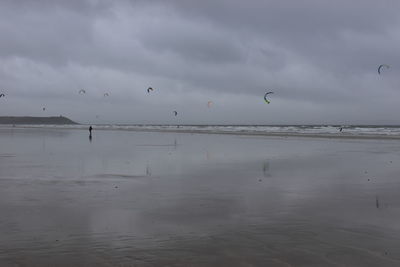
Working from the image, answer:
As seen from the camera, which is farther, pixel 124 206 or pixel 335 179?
pixel 335 179

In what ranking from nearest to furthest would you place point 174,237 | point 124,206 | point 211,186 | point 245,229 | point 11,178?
point 174,237, point 245,229, point 124,206, point 211,186, point 11,178

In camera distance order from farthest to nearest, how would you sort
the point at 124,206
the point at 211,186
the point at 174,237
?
1. the point at 211,186
2. the point at 124,206
3. the point at 174,237

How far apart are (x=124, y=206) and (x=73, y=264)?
13.5 feet

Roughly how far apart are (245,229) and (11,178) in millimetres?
9940

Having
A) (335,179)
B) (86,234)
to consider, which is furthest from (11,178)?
(335,179)

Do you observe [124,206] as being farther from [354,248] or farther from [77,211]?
[354,248]

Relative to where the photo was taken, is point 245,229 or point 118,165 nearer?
point 245,229

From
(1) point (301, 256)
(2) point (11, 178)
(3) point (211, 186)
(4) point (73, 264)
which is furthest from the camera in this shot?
(2) point (11, 178)

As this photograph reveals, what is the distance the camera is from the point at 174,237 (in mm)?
7531

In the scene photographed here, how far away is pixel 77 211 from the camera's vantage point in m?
9.52

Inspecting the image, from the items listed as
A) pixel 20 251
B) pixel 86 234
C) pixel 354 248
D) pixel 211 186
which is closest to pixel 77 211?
pixel 86 234

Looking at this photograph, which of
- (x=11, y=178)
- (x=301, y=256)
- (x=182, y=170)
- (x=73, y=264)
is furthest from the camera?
(x=182, y=170)

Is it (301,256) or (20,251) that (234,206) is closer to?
(301,256)

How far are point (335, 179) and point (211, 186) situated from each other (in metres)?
4.69
